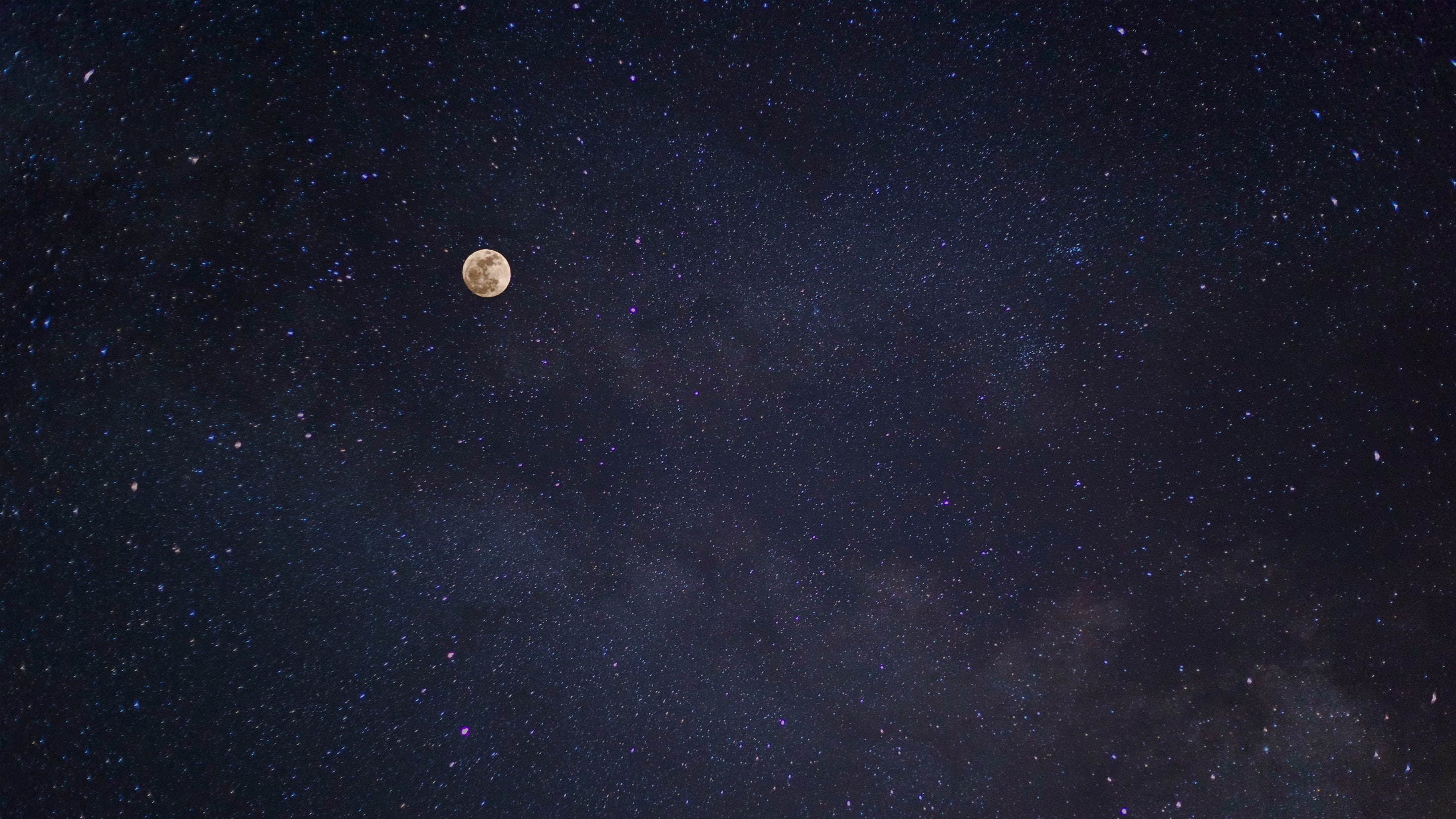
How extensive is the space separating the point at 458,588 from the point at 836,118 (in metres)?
1.63

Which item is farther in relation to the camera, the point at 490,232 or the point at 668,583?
the point at 668,583

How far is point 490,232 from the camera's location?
4.61 feet

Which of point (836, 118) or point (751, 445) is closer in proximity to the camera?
point (836, 118)

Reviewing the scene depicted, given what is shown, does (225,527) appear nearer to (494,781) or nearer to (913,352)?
(494,781)

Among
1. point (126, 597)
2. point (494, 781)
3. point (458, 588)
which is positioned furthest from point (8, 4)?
point (494, 781)

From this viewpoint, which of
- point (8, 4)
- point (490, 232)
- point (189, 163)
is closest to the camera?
point (8, 4)

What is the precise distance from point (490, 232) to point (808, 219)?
2.77ft

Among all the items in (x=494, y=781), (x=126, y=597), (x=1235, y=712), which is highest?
(x=1235, y=712)

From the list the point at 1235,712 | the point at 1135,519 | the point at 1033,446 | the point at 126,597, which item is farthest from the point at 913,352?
the point at 126,597

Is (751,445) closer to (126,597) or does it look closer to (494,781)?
(494,781)

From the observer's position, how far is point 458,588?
150 cm

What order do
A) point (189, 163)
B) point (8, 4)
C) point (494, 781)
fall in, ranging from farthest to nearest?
point (494, 781), point (189, 163), point (8, 4)

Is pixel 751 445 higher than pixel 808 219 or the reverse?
the reverse

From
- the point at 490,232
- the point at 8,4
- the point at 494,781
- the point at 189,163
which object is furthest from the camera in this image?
the point at 494,781
